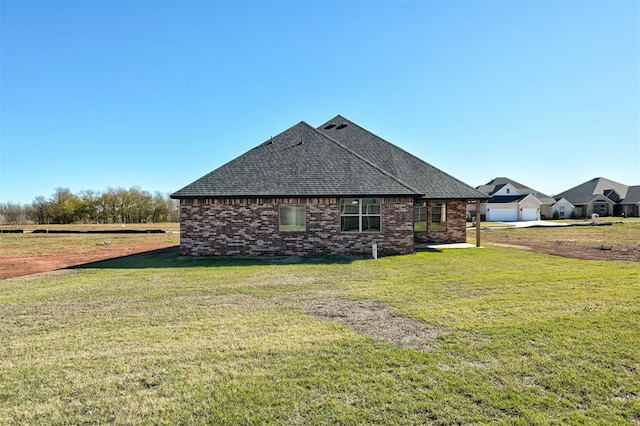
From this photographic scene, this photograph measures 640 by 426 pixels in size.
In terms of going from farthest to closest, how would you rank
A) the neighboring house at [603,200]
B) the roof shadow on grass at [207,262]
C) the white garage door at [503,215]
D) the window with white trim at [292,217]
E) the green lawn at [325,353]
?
the neighboring house at [603,200]
the white garage door at [503,215]
the window with white trim at [292,217]
the roof shadow on grass at [207,262]
the green lawn at [325,353]

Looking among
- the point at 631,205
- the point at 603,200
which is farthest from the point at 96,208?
the point at 631,205

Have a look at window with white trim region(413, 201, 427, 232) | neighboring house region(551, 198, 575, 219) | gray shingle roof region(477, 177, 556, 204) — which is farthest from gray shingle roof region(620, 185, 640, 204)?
window with white trim region(413, 201, 427, 232)

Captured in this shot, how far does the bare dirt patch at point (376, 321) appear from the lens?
5.02 metres

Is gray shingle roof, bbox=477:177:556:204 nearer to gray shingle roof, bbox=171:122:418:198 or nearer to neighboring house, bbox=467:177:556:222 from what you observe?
neighboring house, bbox=467:177:556:222

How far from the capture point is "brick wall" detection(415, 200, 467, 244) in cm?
1817

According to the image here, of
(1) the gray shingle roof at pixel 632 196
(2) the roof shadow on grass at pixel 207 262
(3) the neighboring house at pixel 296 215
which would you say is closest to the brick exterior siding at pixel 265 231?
(3) the neighboring house at pixel 296 215

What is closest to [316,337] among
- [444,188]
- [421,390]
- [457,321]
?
[421,390]

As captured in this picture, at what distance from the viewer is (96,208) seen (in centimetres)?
6225

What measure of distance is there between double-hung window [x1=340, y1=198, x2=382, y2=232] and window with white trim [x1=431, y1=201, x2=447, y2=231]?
5.17m

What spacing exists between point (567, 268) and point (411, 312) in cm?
762

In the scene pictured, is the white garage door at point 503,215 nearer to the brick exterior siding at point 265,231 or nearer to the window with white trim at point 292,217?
the brick exterior siding at point 265,231

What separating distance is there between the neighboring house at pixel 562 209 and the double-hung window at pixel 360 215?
178 ft

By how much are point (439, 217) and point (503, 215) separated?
1453 inches

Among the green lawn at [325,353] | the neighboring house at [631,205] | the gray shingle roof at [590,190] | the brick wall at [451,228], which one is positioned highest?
the gray shingle roof at [590,190]
